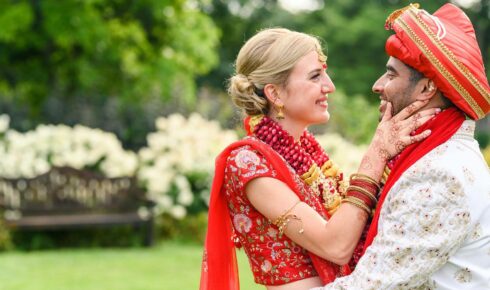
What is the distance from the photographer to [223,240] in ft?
11.1

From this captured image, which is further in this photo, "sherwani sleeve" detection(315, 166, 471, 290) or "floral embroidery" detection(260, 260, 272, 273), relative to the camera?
"floral embroidery" detection(260, 260, 272, 273)

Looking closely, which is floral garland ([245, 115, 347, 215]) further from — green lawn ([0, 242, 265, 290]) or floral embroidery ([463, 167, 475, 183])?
green lawn ([0, 242, 265, 290])

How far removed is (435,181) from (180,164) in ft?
29.8

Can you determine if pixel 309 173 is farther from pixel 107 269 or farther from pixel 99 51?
pixel 99 51

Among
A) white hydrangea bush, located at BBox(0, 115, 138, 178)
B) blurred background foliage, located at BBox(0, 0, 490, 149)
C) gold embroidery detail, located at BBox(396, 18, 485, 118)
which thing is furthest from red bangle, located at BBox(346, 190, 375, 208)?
blurred background foliage, located at BBox(0, 0, 490, 149)

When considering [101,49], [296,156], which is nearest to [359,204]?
[296,156]

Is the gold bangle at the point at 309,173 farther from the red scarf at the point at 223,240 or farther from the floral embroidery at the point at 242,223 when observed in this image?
the floral embroidery at the point at 242,223

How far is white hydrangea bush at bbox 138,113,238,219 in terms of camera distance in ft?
36.6

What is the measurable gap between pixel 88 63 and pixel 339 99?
611 cm

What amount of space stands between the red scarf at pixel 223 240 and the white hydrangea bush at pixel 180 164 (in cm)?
766

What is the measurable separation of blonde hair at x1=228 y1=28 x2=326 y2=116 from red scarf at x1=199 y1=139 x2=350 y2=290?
0.20m

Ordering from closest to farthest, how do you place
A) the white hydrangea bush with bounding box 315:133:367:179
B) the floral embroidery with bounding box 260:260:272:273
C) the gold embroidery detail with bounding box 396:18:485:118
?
the gold embroidery detail with bounding box 396:18:485:118
the floral embroidery with bounding box 260:260:272:273
the white hydrangea bush with bounding box 315:133:367:179

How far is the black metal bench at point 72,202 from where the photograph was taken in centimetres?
1038

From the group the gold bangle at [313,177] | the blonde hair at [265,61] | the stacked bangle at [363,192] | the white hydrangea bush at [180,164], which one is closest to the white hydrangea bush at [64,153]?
the white hydrangea bush at [180,164]
